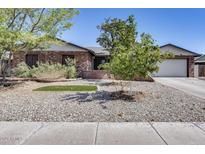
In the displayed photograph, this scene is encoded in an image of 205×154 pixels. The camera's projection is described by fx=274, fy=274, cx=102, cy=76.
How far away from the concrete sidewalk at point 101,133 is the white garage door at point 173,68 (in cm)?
2239

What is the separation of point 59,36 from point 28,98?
6.89 meters

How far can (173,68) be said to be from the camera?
2902 cm

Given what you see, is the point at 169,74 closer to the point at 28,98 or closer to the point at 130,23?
the point at 130,23

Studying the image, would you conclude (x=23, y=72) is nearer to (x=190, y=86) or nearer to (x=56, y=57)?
(x=56, y=57)

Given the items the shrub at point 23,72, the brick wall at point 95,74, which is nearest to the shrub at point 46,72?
the shrub at point 23,72

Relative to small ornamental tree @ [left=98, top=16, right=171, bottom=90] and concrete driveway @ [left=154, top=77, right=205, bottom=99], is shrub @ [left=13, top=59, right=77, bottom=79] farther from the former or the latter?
small ornamental tree @ [left=98, top=16, right=171, bottom=90]

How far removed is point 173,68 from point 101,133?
24.3 m

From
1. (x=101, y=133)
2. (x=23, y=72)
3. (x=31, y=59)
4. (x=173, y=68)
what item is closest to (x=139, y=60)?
(x=101, y=133)

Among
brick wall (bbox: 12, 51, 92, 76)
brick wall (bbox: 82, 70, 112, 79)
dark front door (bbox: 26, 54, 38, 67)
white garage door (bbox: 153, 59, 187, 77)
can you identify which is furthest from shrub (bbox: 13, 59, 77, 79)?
white garage door (bbox: 153, 59, 187, 77)

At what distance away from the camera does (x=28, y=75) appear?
70.2 ft

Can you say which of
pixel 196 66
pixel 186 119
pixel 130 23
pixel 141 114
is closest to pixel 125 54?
pixel 141 114

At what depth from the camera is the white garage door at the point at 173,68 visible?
94.8ft
